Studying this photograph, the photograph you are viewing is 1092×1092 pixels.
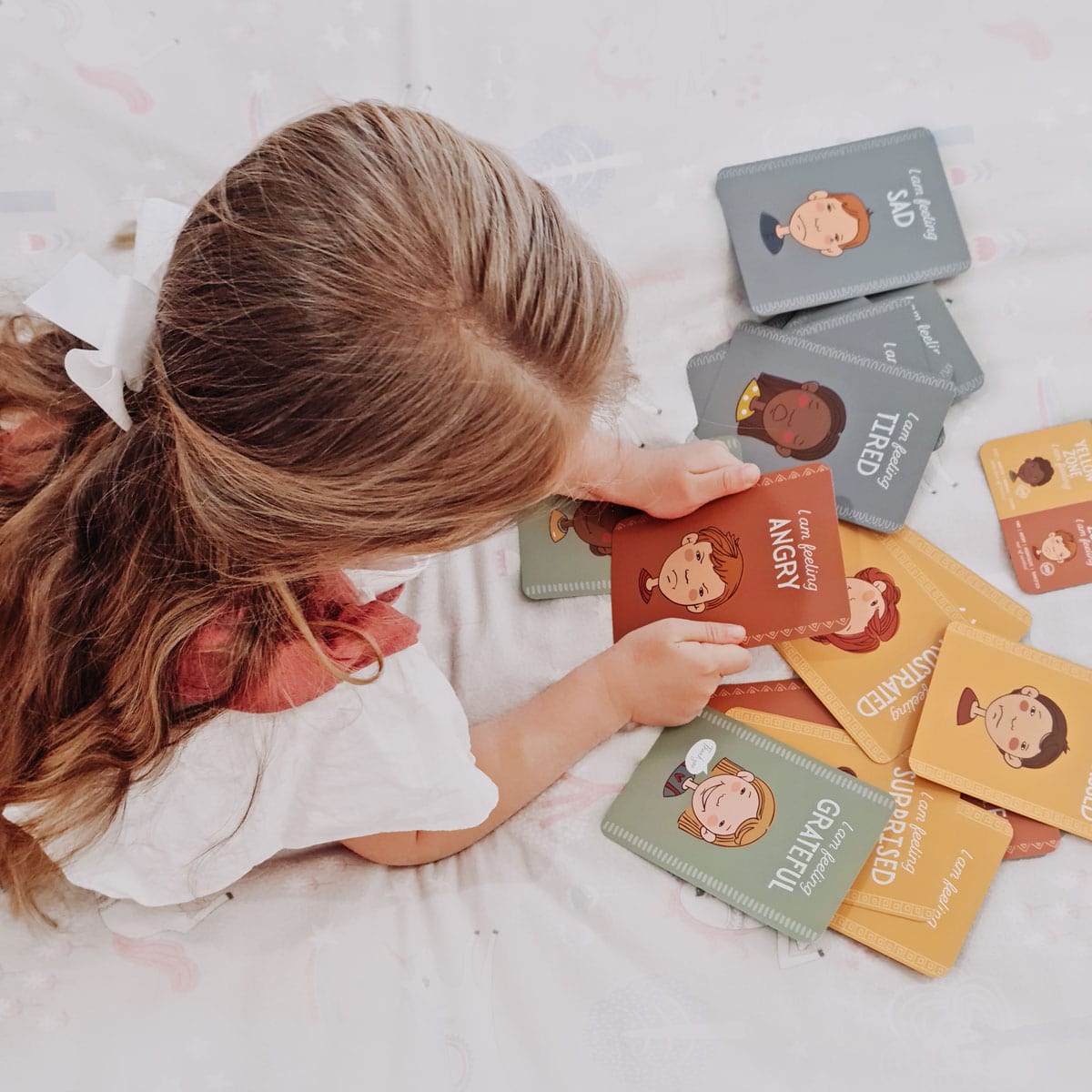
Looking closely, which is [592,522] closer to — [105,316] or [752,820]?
[752,820]

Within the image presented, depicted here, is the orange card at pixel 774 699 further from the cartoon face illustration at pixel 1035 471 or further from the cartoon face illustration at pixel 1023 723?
the cartoon face illustration at pixel 1035 471

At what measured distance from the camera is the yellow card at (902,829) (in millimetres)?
765

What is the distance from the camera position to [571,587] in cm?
91

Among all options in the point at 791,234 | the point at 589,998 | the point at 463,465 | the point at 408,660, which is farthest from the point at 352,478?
the point at 791,234

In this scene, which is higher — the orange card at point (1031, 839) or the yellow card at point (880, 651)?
the yellow card at point (880, 651)

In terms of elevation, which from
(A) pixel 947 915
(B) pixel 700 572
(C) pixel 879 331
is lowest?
(A) pixel 947 915

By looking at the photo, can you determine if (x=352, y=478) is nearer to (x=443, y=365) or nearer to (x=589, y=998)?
(x=443, y=365)

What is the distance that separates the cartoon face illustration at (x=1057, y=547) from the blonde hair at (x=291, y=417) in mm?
485

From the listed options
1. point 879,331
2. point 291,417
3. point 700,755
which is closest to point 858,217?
point 879,331

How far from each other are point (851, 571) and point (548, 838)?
0.35 m

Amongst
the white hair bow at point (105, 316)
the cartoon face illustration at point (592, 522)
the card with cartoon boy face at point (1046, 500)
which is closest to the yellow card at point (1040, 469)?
the card with cartoon boy face at point (1046, 500)

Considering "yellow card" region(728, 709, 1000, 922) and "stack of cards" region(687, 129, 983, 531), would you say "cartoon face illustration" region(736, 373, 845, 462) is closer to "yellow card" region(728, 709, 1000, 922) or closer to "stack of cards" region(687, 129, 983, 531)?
"stack of cards" region(687, 129, 983, 531)

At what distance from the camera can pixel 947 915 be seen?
755 mm

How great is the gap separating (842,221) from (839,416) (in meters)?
0.21
